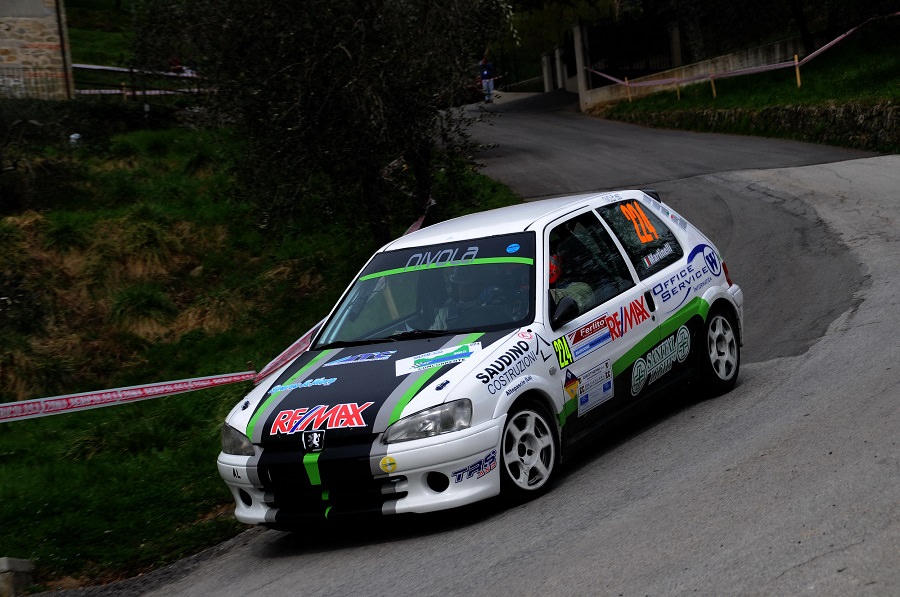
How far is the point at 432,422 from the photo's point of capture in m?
6.07

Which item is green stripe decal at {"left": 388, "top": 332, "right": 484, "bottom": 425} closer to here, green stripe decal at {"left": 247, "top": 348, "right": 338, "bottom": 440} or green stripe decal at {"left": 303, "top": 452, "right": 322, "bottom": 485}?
green stripe decal at {"left": 303, "top": 452, "right": 322, "bottom": 485}

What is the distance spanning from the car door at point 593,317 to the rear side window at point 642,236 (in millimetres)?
151

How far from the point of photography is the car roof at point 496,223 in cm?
764

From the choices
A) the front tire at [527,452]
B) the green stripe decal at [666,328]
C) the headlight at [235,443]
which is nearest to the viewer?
the front tire at [527,452]

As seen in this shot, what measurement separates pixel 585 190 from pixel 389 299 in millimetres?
12937

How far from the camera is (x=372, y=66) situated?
12.1 metres

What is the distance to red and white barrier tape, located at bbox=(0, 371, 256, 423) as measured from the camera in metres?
8.47

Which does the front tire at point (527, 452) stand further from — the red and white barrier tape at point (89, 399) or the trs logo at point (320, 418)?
the red and white barrier tape at point (89, 399)

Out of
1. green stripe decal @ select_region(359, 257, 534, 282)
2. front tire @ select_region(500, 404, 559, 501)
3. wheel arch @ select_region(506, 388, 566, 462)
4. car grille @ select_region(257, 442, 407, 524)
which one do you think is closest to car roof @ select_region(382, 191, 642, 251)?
green stripe decal @ select_region(359, 257, 534, 282)

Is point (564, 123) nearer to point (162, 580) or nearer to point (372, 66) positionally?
point (372, 66)

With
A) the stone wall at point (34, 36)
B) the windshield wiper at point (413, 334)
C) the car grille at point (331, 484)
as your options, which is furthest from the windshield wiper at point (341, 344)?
the stone wall at point (34, 36)

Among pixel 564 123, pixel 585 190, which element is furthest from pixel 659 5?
pixel 585 190

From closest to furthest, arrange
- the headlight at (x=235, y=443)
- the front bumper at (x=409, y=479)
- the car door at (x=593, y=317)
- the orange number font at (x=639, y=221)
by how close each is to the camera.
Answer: the front bumper at (x=409, y=479) < the headlight at (x=235, y=443) < the car door at (x=593, y=317) < the orange number font at (x=639, y=221)

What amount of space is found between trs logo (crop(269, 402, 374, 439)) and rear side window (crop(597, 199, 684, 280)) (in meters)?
2.71
